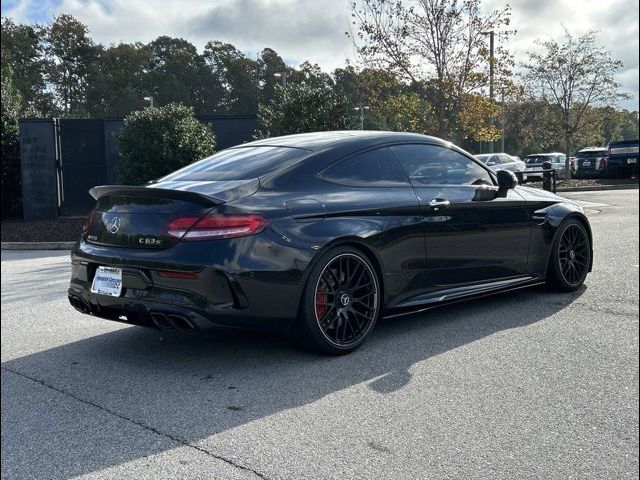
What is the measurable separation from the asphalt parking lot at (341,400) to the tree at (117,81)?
50.6 m

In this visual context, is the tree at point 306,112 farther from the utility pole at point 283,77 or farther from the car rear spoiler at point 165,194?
the car rear spoiler at point 165,194

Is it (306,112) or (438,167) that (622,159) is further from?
(438,167)

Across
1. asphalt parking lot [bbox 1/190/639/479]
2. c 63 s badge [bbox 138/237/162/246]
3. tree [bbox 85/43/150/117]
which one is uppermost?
tree [bbox 85/43/150/117]

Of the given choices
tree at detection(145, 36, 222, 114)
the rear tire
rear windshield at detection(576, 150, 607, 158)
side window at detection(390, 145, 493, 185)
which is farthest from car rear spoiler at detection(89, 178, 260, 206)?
tree at detection(145, 36, 222, 114)

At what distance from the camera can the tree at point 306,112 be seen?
42.3ft

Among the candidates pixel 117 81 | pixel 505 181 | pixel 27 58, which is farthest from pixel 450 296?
pixel 117 81

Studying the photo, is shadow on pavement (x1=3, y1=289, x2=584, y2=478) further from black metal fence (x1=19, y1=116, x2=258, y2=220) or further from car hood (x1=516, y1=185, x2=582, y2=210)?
black metal fence (x1=19, y1=116, x2=258, y2=220)

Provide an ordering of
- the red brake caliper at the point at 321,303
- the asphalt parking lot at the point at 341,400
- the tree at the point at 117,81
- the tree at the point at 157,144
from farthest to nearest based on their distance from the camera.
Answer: the tree at the point at 117,81 → the tree at the point at 157,144 → the red brake caliper at the point at 321,303 → the asphalt parking lot at the point at 341,400

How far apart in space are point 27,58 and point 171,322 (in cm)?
4925

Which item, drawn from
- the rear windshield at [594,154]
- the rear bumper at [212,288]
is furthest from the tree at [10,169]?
the rear windshield at [594,154]

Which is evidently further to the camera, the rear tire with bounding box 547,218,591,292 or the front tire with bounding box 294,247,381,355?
the rear tire with bounding box 547,218,591,292

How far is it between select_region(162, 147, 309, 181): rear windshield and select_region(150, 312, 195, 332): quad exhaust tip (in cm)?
102

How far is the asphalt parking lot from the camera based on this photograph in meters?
2.80

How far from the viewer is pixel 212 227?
390 centimetres
